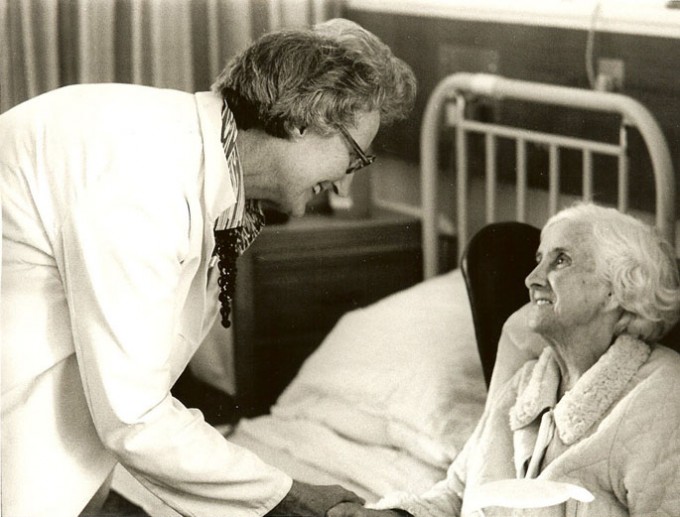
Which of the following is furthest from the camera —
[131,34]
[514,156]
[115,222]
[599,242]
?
[514,156]

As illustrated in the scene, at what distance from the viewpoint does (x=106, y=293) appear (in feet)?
4.52

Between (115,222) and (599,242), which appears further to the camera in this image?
(599,242)

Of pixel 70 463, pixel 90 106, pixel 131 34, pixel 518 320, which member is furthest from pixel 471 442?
pixel 131 34

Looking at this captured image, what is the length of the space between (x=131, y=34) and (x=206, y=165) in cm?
55

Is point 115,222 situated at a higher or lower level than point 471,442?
higher

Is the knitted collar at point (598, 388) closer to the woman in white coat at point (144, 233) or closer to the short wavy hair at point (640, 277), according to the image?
the short wavy hair at point (640, 277)

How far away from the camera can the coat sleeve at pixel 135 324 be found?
4.51ft

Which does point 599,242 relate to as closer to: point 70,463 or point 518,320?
point 518,320

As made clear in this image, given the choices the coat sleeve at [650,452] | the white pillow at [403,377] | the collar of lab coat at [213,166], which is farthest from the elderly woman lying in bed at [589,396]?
the collar of lab coat at [213,166]

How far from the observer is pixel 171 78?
2.02 metres

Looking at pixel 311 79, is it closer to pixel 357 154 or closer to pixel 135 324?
pixel 357 154

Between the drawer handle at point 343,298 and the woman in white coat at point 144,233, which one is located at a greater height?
the woman in white coat at point 144,233

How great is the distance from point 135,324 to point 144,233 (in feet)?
0.40

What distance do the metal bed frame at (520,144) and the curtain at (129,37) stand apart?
1.25 ft
